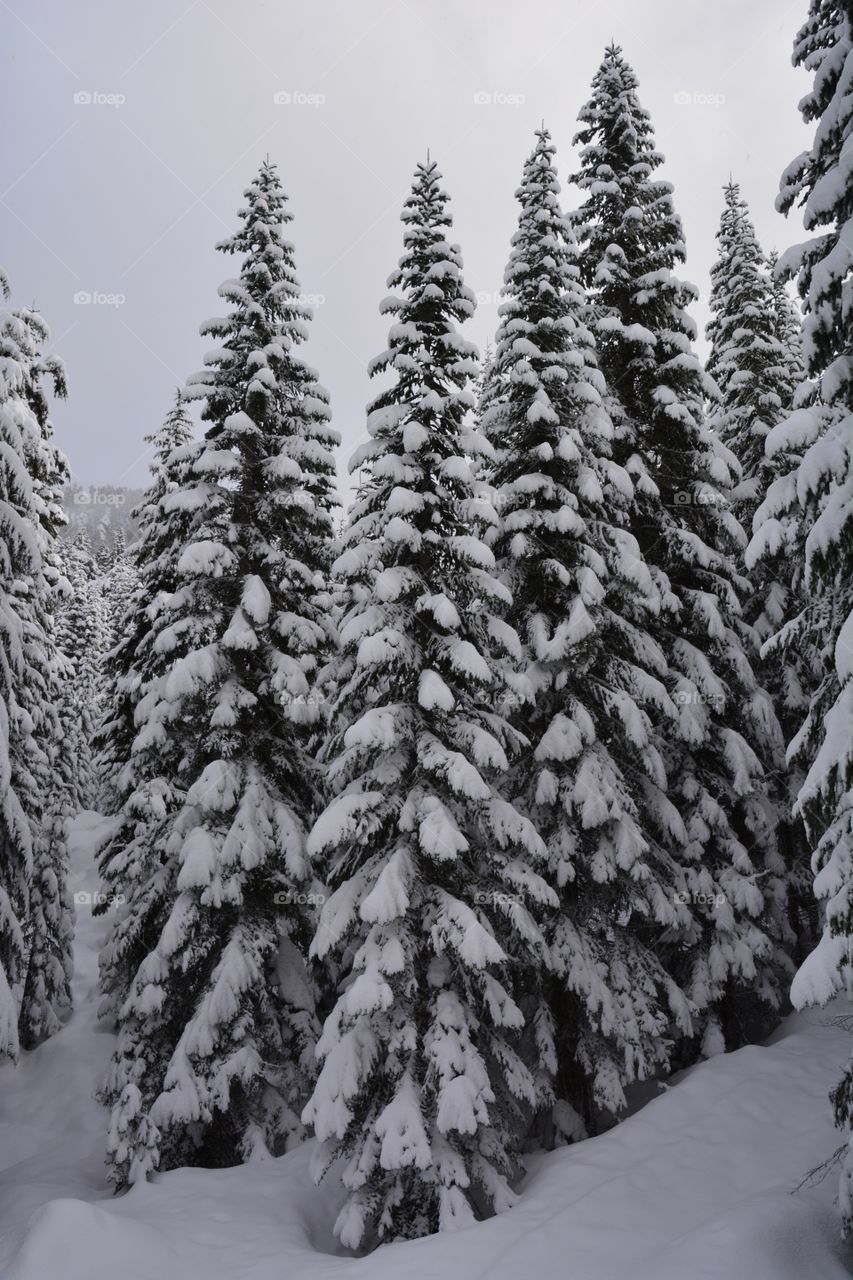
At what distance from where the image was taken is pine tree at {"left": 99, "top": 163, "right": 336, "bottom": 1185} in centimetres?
1261

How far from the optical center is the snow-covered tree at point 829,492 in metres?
6.99

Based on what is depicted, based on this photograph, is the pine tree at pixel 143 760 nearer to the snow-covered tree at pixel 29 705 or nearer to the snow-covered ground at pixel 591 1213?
the snow-covered tree at pixel 29 705

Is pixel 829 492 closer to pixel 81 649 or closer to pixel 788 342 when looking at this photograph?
pixel 788 342

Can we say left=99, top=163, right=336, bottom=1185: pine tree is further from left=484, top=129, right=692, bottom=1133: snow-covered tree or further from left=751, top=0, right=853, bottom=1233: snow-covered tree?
left=751, top=0, right=853, bottom=1233: snow-covered tree

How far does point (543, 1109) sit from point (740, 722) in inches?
322

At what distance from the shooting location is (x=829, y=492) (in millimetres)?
7574

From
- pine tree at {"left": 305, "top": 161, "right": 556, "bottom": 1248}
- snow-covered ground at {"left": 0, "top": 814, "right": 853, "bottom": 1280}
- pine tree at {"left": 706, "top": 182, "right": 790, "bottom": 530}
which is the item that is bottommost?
snow-covered ground at {"left": 0, "top": 814, "right": 853, "bottom": 1280}

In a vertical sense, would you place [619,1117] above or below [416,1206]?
below

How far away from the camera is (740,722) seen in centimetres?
1595

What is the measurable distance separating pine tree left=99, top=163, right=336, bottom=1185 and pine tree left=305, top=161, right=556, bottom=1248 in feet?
5.22

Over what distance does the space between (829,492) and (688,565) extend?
327 inches

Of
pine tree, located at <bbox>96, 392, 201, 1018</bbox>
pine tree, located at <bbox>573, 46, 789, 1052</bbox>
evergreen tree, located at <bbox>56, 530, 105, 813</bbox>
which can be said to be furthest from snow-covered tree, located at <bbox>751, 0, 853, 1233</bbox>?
evergreen tree, located at <bbox>56, 530, 105, 813</bbox>

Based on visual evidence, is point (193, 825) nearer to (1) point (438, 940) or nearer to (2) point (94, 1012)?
(1) point (438, 940)

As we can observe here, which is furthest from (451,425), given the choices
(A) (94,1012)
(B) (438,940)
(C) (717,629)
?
(A) (94,1012)
